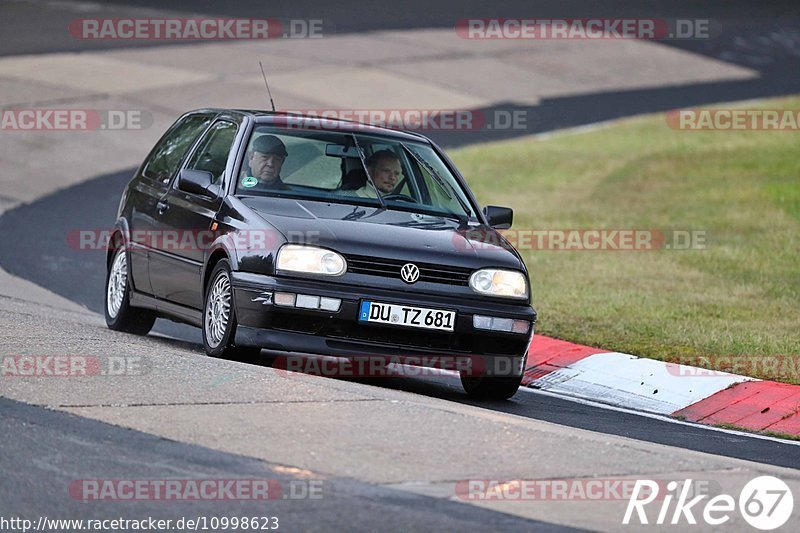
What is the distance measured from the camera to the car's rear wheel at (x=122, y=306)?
10992 mm

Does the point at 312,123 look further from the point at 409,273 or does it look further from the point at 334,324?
the point at 334,324

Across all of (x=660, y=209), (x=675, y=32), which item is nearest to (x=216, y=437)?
(x=660, y=209)

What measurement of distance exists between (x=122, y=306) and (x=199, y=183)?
5.38 ft

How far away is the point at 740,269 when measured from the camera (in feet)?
49.3

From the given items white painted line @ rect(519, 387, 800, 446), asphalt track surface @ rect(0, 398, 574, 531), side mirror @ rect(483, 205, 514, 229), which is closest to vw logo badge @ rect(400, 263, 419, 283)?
side mirror @ rect(483, 205, 514, 229)

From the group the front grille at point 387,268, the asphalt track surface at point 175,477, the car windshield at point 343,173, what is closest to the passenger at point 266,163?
the car windshield at point 343,173

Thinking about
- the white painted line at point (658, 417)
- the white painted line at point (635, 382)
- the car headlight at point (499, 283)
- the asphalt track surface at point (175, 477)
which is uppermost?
the car headlight at point (499, 283)

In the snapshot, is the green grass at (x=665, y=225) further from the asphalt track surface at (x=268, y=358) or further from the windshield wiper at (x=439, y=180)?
the windshield wiper at (x=439, y=180)

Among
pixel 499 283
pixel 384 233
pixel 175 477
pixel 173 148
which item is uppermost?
pixel 173 148

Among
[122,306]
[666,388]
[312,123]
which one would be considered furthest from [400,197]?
[122,306]

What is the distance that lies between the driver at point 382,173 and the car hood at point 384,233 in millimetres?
254

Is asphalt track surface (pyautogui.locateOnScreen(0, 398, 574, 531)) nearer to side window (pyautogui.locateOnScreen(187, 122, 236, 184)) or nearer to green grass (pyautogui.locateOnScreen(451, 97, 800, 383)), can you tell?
side window (pyautogui.locateOnScreen(187, 122, 236, 184))

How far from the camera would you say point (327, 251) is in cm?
883

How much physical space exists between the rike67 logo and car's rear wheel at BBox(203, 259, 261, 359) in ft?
10.1
